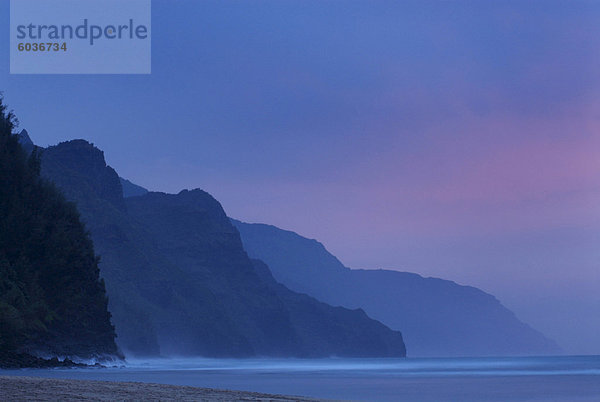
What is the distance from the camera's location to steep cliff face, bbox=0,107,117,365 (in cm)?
6788

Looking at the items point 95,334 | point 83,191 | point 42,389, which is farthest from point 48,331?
point 83,191

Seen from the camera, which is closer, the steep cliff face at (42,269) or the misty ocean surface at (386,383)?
the misty ocean surface at (386,383)

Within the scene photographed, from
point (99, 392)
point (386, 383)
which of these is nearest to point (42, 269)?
point (386, 383)

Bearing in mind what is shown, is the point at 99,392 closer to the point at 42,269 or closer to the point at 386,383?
the point at 386,383

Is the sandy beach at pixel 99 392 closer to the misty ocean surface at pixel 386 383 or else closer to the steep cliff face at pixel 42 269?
the misty ocean surface at pixel 386 383

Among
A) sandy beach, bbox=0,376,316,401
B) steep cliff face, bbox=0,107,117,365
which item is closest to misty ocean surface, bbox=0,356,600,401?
steep cliff face, bbox=0,107,117,365

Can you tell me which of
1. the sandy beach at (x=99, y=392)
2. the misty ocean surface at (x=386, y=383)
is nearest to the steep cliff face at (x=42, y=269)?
the misty ocean surface at (x=386, y=383)

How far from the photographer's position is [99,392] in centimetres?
2227

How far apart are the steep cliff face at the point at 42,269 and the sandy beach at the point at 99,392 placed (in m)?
39.5

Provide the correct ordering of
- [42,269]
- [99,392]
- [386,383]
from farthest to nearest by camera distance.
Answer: [42,269]
[386,383]
[99,392]

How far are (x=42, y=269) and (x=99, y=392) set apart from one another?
56.1m

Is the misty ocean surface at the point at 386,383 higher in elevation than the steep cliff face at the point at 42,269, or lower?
lower

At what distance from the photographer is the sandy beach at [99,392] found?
20.3 meters

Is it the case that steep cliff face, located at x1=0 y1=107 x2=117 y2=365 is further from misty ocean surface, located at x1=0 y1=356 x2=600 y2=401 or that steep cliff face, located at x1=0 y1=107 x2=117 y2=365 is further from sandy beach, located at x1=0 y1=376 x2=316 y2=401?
sandy beach, located at x1=0 y1=376 x2=316 y2=401
